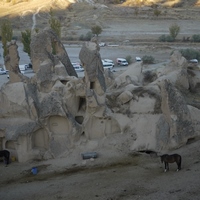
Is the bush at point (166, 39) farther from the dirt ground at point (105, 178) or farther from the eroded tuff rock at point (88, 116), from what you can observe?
the dirt ground at point (105, 178)

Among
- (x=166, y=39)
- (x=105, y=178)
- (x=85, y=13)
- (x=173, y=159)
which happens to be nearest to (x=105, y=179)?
(x=105, y=178)

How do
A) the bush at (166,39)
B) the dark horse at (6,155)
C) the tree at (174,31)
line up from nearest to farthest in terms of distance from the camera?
the dark horse at (6,155) → the bush at (166,39) → the tree at (174,31)

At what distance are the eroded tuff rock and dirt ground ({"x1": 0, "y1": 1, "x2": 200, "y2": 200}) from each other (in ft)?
1.78

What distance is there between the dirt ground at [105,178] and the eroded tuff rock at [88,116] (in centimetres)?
54

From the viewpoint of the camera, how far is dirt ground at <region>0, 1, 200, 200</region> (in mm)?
12289

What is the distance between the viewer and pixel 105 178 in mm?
13766

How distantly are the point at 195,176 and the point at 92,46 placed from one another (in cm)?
634

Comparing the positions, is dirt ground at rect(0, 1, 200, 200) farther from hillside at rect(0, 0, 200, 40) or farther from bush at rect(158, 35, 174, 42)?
hillside at rect(0, 0, 200, 40)

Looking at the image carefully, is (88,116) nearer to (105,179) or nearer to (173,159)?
(105,179)

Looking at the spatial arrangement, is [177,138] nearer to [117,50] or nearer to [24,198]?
[24,198]

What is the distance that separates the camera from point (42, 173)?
49.1ft

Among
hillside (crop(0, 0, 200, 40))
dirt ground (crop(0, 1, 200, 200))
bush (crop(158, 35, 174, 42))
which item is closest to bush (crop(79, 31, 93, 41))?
hillside (crop(0, 0, 200, 40))

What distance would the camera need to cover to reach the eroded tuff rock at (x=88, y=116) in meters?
15.9

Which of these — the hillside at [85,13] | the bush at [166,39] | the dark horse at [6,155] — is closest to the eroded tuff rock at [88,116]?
the dark horse at [6,155]
